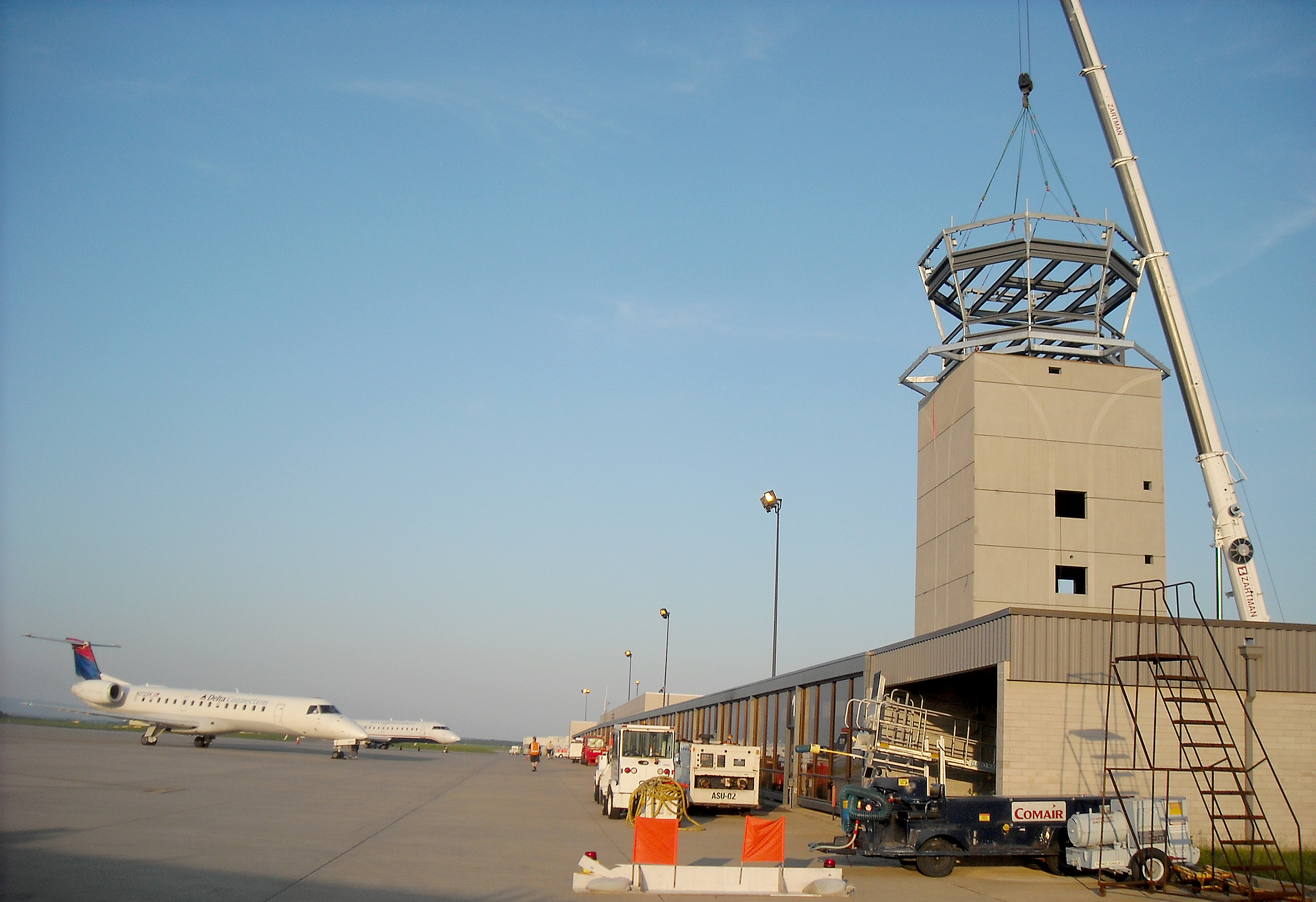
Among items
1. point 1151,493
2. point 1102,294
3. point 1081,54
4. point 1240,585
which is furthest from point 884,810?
point 1081,54

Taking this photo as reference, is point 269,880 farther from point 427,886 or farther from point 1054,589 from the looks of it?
point 1054,589

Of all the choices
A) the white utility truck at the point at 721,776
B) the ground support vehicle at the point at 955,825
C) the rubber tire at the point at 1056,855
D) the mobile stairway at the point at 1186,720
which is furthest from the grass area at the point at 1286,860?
the white utility truck at the point at 721,776

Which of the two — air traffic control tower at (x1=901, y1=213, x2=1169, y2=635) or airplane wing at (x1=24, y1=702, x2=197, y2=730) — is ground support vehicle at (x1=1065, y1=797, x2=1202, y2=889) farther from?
airplane wing at (x1=24, y1=702, x2=197, y2=730)

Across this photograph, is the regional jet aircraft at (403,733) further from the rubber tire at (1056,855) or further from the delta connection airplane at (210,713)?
the rubber tire at (1056,855)

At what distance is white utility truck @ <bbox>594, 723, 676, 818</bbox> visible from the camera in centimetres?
2517

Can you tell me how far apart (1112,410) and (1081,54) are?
1256cm

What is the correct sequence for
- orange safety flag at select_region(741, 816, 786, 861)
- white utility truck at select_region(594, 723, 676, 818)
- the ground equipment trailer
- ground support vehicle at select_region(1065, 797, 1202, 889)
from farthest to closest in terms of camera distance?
white utility truck at select_region(594, 723, 676, 818), the ground equipment trailer, ground support vehicle at select_region(1065, 797, 1202, 889), orange safety flag at select_region(741, 816, 786, 861)

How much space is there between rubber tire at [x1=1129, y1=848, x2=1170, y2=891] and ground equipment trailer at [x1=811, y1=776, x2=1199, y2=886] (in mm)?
216

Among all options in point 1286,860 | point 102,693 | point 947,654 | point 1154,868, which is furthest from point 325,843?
point 102,693

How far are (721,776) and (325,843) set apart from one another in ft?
41.7

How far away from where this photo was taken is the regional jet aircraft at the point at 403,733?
86875mm

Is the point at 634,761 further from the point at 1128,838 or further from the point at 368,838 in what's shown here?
the point at 1128,838

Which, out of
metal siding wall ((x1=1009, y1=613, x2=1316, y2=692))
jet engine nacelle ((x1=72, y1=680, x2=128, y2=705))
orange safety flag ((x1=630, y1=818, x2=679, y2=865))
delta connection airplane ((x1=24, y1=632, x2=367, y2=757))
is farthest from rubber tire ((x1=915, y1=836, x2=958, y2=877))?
jet engine nacelle ((x1=72, y1=680, x2=128, y2=705))

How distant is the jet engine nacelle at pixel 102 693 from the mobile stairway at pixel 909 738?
170ft
